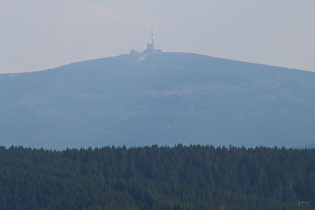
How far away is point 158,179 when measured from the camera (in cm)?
12750

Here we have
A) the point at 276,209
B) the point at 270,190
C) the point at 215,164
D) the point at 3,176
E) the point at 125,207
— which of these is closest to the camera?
the point at 125,207

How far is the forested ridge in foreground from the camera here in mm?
101750

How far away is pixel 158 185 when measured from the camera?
11188 cm

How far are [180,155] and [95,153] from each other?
1794cm

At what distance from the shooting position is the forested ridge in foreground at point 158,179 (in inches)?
4006

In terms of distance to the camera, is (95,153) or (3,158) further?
(95,153)

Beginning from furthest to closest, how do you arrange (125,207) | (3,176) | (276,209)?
(3,176) < (276,209) < (125,207)

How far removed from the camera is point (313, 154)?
135m

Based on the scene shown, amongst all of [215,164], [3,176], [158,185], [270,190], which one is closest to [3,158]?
[3,176]

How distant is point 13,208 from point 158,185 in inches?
952

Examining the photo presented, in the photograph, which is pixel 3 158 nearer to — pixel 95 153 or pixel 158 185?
pixel 95 153

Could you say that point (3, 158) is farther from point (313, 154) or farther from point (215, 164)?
point (313, 154)

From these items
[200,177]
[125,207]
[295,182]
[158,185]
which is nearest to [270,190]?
[295,182]

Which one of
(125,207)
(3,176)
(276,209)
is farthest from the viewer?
(3,176)
